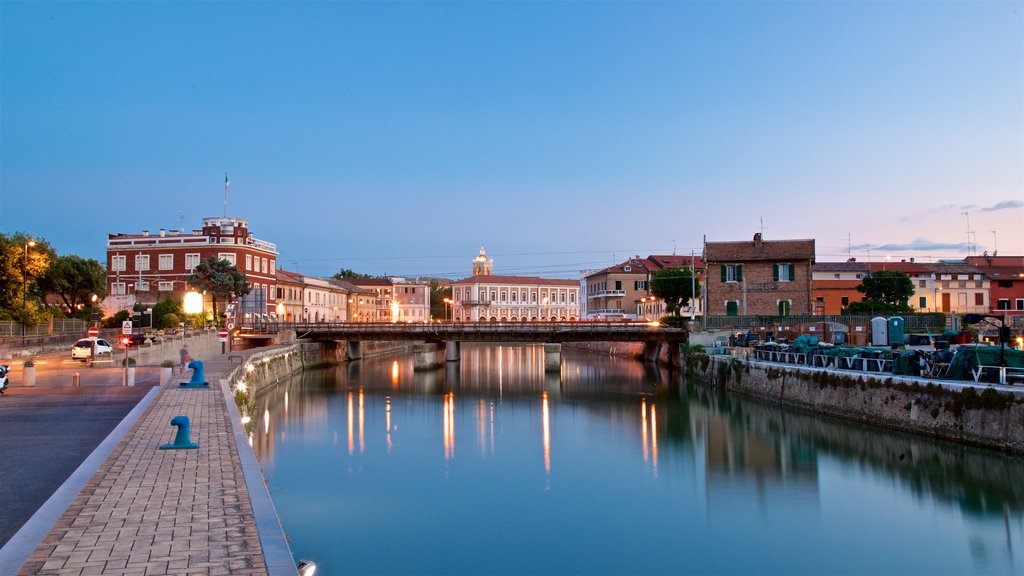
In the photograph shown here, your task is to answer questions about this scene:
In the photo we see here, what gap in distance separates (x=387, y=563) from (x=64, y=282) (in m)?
56.2

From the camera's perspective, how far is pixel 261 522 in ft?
30.8

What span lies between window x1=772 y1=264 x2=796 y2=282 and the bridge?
337 inches

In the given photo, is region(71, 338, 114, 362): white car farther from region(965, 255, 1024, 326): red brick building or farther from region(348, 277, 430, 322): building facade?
region(348, 277, 430, 322): building facade

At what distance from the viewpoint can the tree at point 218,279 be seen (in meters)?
62.4

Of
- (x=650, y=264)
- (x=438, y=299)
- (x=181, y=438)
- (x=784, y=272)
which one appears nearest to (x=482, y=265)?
(x=438, y=299)

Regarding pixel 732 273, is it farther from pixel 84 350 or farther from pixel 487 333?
pixel 84 350

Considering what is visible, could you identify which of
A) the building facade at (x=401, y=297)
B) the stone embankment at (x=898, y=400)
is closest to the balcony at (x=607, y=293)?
the building facade at (x=401, y=297)

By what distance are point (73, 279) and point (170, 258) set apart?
1227 cm

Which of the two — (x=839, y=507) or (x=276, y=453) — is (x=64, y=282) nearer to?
(x=276, y=453)

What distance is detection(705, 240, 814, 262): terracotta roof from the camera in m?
57.9

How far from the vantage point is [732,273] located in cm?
5828

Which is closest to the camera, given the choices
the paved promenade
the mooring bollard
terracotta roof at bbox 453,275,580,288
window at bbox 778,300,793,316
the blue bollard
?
the paved promenade

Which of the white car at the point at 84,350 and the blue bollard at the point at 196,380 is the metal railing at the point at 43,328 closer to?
the white car at the point at 84,350

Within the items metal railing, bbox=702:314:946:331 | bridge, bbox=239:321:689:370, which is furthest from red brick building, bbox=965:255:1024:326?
bridge, bbox=239:321:689:370
